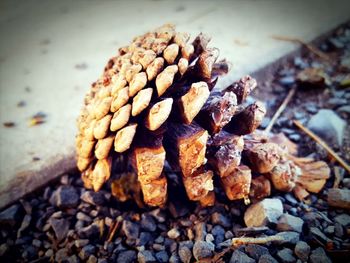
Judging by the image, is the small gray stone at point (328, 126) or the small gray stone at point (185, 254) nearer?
the small gray stone at point (185, 254)

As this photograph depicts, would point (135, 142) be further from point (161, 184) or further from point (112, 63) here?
point (112, 63)

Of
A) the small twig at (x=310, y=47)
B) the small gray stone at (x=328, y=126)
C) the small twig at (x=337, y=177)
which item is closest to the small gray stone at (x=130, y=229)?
the small twig at (x=337, y=177)

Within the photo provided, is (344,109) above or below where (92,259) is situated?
above

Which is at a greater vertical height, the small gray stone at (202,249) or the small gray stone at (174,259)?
the small gray stone at (202,249)

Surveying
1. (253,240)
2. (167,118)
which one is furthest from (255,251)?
(167,118)

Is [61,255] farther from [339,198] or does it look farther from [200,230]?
[339,198]

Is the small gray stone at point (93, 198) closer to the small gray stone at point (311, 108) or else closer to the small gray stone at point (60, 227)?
the small gray stone at point (60, 227)

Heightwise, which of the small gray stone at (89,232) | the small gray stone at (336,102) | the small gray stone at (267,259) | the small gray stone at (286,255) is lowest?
the small gray stone at (286,255)

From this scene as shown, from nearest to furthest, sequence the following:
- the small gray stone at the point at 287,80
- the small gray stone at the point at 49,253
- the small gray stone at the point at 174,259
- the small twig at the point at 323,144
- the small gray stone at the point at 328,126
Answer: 1. the small gray stone at the point at 174,259
2. the small gray stone at the point at 49,253
3. the small twig at the point at 323,144
4. the small gray stone at the point at 328,126
5. the small gray stone at the point at 287,80
